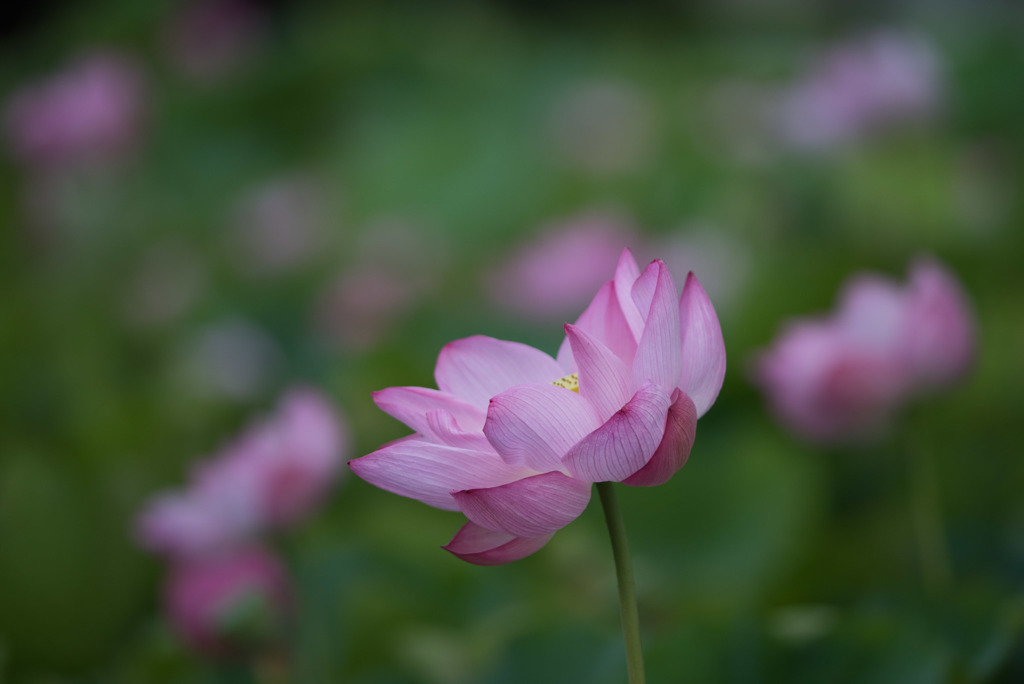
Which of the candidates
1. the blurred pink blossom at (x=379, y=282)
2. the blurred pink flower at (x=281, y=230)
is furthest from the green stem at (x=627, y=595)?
the blurred pink flower at (x=281, y=230)

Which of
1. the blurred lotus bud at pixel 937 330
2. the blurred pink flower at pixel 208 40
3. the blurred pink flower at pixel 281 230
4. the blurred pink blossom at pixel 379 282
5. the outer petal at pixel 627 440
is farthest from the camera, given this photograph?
the blurred pink flower at pixel 208 40

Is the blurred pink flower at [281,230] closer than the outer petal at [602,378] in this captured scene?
No

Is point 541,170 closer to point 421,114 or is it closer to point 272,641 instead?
point 421,114

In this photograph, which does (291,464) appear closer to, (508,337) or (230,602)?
(230,602)

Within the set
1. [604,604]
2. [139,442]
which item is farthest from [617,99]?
[604,604]

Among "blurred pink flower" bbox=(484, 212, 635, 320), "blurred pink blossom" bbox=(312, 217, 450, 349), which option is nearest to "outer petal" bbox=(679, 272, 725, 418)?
"blurred pink flower" bbox=(484, 212, 635, 320)

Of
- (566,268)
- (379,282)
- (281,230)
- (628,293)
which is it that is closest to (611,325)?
(628,293)

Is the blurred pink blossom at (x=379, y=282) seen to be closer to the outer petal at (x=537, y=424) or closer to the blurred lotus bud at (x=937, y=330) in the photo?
the blurred lotus bud at (x=937, y=330)

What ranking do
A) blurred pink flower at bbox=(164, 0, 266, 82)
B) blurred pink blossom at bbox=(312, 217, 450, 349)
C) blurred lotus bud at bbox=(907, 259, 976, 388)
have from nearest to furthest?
blurred lotus bud at bbox=(907, 259, 976, 388) < blurred pink blossom at bbox=(312, 217, 450, 349) < blurred pink flower at bbox=(164, 0, 266, 82)

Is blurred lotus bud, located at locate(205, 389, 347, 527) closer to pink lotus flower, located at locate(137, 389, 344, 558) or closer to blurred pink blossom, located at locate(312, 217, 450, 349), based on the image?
pink lotus flower, located at locate(137, 389, 344, 558)
